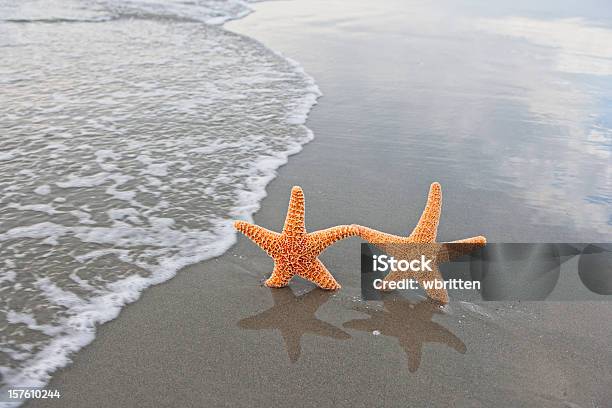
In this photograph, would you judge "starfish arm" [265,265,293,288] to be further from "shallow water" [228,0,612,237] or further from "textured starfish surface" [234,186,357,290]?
"shallow water" [228,0,612,237]

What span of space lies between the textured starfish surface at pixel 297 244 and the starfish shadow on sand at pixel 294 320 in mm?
125

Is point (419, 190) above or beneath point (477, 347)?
above

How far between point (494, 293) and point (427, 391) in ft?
3.47

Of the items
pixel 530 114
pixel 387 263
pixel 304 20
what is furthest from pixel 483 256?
pixel 304 20

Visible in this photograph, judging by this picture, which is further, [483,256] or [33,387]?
[483,256]

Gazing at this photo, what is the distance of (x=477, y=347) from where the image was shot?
3.00 m

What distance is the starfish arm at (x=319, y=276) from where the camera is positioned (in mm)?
3371

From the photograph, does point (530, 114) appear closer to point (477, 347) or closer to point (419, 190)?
point (419, 190)

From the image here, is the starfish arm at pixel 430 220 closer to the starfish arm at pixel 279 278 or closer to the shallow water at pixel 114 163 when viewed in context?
the starfish arm at pixel 279 278

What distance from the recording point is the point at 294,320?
3197 mm

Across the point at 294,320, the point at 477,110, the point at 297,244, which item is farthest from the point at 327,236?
the point at 477,110

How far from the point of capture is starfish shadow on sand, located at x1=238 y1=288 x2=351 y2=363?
3062mm

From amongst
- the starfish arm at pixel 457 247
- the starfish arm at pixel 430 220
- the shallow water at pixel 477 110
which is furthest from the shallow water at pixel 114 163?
the starfish arm at pixel 457 247

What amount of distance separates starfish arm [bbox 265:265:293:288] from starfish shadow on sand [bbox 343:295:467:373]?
0.50 m
